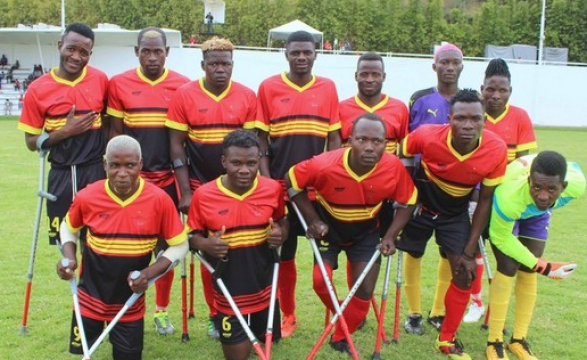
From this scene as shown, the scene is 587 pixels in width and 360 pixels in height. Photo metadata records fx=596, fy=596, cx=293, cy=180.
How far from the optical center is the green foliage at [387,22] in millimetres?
41500

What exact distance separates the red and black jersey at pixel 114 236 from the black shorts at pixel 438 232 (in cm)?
195

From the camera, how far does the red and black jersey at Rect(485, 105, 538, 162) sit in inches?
197

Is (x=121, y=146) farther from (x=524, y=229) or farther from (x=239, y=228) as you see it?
(x=524, y=229)

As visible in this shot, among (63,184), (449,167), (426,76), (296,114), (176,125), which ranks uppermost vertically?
(426,76)

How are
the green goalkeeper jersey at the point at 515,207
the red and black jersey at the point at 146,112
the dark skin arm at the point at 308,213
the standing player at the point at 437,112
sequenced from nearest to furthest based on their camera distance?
the green goalkeeper jersey at the point at 515,207 < the dark skin arm at the point at 308,213 < the red and black jersey at the point at 146,112 < the standing player at the point at 437,112

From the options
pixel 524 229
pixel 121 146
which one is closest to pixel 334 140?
pixel 524 229

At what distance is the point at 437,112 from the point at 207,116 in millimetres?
1955

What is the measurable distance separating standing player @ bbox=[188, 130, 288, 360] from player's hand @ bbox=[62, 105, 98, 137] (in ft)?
3.58

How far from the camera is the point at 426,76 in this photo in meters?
27.2

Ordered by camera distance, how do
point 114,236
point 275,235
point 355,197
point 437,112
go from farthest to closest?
point 437,112 < point 355,197 < point 275,235 < point 114,236

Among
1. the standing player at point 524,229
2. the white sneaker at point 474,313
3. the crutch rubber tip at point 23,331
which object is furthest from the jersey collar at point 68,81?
the white sneaker at point 474,313

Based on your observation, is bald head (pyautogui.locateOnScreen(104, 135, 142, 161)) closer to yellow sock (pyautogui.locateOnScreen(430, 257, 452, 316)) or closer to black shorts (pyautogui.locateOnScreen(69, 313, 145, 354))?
black shorts (pyautogui.locateOnScreen(69, 313, 145, 354))

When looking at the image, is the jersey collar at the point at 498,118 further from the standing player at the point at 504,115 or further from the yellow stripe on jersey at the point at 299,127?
the yellow stripe on jersey at the point at 299,127

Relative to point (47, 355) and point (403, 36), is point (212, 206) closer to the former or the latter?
point (47, 355)
